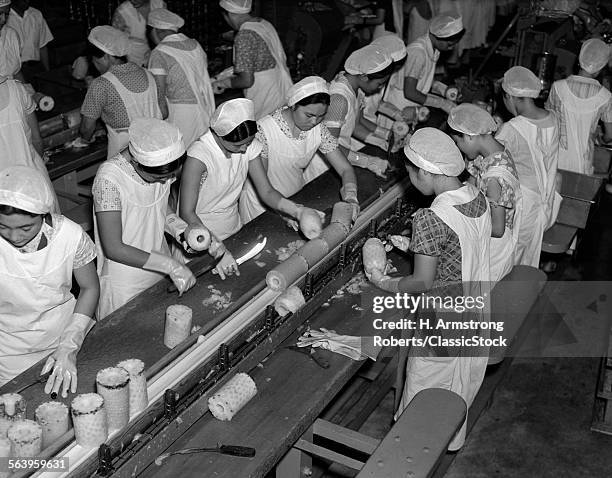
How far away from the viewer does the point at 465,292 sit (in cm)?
354

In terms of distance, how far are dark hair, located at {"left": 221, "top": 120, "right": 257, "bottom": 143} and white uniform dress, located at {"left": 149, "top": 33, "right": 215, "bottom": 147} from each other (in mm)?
1946

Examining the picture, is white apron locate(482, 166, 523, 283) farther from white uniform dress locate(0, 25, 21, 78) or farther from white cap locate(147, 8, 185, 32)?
white uniform dress locate(0, 25, 21, 78)

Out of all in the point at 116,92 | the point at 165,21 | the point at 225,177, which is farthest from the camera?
the point at 165,21

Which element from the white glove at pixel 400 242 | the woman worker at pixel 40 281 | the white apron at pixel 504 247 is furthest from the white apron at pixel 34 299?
the white apron at pixel 504 247

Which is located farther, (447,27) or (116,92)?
(447,27)

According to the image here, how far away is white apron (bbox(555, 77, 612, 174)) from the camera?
567cm

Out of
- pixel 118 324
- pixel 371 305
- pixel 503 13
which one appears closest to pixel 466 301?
pixel 371 305

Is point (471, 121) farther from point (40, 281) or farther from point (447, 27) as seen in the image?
point (40, 281)

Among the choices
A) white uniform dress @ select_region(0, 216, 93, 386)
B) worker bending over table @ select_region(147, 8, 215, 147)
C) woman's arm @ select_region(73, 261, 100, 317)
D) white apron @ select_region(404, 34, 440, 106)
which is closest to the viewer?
white uniform dress @ select_region(0, 216, 93, 386)

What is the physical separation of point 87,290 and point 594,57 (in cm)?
426

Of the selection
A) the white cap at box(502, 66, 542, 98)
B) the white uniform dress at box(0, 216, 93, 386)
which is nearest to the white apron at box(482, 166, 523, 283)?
the white cap at box(502, 66, 542, 98)

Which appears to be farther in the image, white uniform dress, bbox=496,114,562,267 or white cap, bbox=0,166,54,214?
white uniform dress, bbox=496,114,562,267

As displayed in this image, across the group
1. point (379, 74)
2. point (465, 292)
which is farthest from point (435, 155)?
Answer: point (379, 74)

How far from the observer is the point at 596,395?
4.45 m
